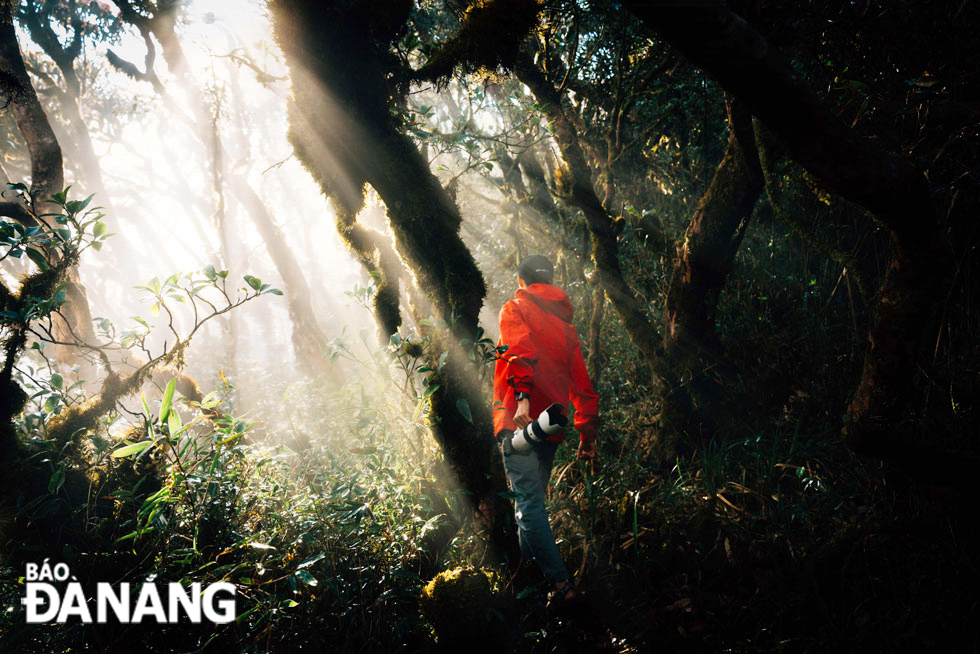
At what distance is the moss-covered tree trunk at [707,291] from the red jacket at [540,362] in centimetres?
135

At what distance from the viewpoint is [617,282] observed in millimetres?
4609

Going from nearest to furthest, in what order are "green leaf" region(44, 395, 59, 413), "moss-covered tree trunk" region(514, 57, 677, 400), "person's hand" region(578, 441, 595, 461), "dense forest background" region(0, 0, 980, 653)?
"dense forest background" region(0, 0, 980, 653) → "person's hand" region(578, 441, 595, 461) → "green leaf" region(44, 395, 59, 413) → "moss-covered tree trunk" region(514, 57, 677, 400)

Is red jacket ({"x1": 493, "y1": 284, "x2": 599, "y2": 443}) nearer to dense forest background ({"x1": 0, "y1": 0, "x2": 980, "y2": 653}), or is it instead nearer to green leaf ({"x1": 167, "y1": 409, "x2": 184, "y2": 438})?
dense forest background ({"x1": 0, "y1": 0, "x2": 980, "y2": 653})

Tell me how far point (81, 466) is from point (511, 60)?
4.64 meters

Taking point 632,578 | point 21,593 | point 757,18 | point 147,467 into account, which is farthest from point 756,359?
point 21,593

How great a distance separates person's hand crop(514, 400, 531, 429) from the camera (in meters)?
2.68

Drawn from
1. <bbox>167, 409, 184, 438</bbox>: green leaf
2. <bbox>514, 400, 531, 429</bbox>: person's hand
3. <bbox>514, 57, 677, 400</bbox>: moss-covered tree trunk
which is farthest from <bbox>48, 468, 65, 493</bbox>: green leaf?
<bbox>514, 57, 677, 400</bbox>: moss-covered tree trunk

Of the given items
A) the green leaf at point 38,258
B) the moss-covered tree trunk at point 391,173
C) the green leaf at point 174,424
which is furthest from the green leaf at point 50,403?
the moss-covered tree trunk at point 391,173

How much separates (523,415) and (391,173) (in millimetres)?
1918

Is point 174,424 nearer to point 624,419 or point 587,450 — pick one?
point 587,450

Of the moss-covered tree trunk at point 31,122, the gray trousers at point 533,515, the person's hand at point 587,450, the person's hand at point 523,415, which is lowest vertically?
the gray trousers at point 533,515

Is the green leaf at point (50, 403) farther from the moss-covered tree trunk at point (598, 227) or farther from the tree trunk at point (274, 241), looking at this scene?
the tree trunk at point (274, 241)

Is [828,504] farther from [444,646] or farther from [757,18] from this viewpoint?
[757,18]

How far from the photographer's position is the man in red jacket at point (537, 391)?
108 inches
